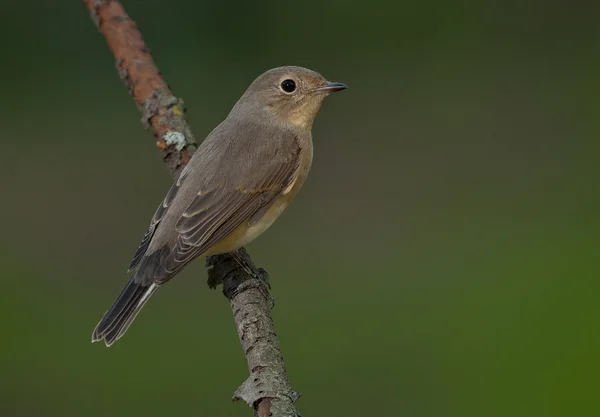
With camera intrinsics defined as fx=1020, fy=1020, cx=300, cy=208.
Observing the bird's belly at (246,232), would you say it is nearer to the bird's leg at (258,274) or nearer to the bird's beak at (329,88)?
the bird's leg at (258,274)

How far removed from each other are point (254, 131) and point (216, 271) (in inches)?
29.0

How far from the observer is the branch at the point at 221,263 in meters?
3.16

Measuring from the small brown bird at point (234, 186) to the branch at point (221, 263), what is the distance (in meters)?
0.13

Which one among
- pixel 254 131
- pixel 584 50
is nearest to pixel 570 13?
pixel 584 50

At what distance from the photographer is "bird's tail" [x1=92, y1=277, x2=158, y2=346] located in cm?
397

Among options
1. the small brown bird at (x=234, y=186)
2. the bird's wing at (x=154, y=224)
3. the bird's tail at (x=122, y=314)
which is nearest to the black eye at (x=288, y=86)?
the small brown bird at (x=234, y=186)

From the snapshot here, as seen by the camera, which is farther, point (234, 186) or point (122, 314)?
point (234, 186)

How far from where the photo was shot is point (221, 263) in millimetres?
4367

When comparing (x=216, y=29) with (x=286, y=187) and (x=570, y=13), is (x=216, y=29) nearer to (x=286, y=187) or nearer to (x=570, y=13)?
(x=570, y=13)

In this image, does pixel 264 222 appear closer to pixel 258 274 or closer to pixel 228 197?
pixel 228 197

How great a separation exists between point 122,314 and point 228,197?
2.30 feet

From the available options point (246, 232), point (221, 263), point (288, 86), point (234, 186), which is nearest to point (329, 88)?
point (288, 86)

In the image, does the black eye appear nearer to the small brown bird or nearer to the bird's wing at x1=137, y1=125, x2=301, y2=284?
the small brown bird

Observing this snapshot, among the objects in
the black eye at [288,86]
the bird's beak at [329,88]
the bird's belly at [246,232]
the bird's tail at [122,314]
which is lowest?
the bird's tail at [122,314]
